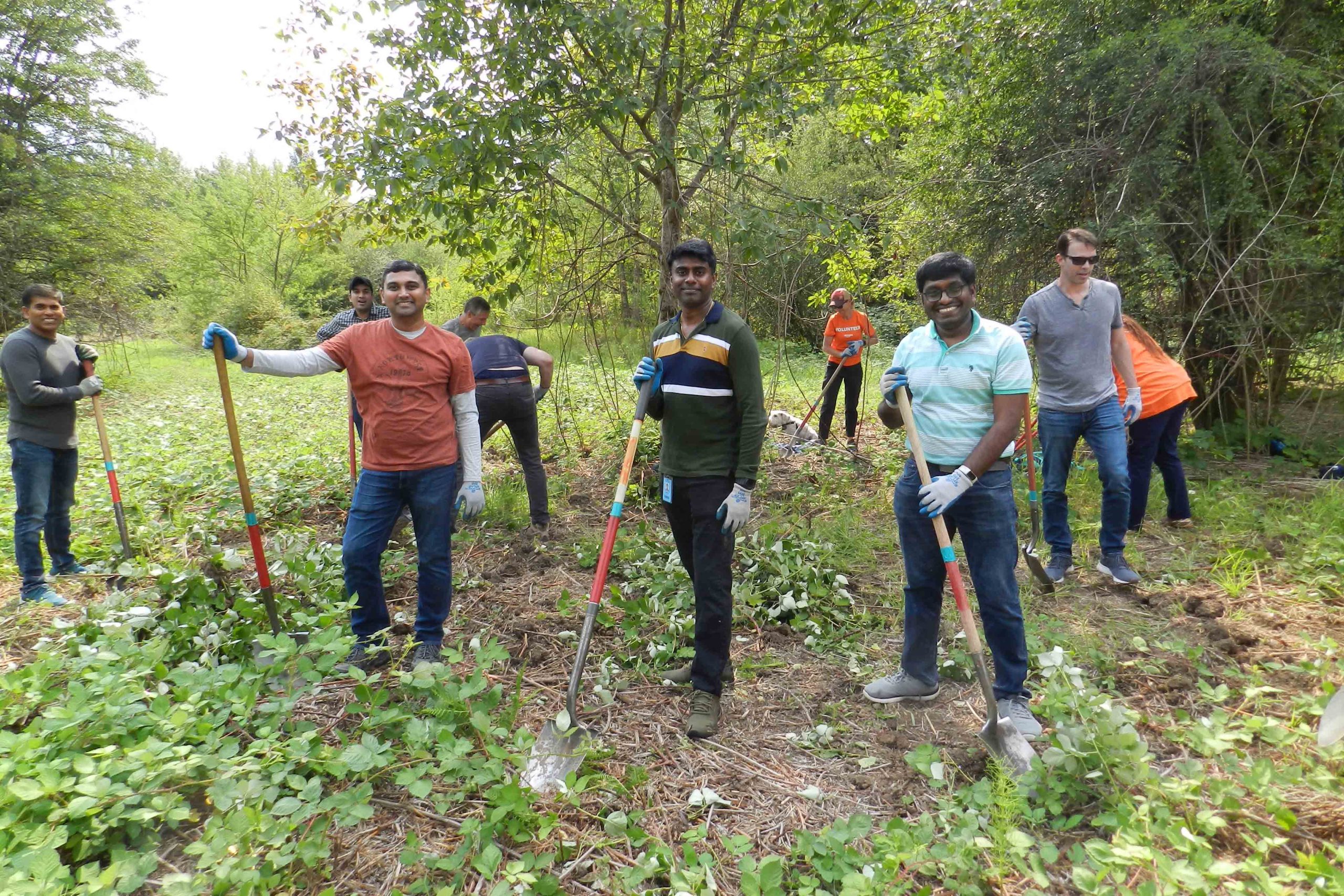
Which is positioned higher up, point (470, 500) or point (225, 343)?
point (225, 343)

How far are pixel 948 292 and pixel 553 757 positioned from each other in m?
2.34

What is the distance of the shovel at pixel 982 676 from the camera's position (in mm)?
2525

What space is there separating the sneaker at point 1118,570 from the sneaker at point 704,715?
272cm

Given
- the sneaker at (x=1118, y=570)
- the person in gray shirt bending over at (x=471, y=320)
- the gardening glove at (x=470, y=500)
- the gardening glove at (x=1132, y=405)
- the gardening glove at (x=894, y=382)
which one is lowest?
the sneaker at (x=1118, y=570)

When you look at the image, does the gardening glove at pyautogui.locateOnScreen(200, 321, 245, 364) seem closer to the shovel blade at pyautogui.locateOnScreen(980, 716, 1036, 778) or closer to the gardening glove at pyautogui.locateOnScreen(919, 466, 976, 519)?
the gardening glove at pyautogui.locateOnScreen(919, 466, 976, 519)

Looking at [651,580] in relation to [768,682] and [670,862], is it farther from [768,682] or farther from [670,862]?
[670,862]

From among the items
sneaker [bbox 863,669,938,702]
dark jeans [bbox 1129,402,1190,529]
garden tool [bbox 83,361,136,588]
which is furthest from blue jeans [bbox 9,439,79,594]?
dark jeans [bbox 1129,402,1190,529]

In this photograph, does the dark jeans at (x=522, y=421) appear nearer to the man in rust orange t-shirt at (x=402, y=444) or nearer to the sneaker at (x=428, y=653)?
the man in rust orange t-shirt at (x=402, y=444)

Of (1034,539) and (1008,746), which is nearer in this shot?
(1008,746)

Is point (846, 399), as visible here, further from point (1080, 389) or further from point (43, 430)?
point (43, 430)

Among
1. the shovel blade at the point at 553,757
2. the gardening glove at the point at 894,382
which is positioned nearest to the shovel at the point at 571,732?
the shovel blade at the point at 553,757

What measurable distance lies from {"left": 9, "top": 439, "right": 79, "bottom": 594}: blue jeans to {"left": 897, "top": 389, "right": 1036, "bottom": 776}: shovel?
15.6ft

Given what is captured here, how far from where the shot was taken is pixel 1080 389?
13.0ft

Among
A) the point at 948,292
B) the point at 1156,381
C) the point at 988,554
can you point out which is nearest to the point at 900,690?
the point at 988,554
